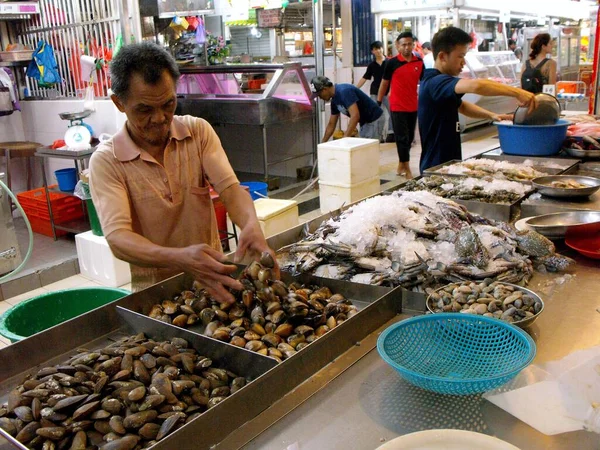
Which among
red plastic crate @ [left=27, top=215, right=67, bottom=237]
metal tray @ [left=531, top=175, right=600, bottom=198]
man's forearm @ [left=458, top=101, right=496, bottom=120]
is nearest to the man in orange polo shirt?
metal tray @ [left=531, top=175, right=600, bottom=198]

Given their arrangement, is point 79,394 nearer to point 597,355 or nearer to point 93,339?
point 93,339

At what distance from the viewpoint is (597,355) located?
1.36 metres

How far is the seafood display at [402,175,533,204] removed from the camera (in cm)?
291

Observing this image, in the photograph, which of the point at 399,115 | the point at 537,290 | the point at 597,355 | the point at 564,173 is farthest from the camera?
the point at 399,115

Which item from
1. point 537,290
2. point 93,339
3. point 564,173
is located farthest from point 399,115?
point 93,339

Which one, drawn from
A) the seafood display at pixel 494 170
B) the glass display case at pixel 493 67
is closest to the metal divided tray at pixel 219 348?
the seafood display at pixel 494 170

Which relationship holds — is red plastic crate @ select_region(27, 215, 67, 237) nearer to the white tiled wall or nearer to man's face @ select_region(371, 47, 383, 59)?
the white tiled wall

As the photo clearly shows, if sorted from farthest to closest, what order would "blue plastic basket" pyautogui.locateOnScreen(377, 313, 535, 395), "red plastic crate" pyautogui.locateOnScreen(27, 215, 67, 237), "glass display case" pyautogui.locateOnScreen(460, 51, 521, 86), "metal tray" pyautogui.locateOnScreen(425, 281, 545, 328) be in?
"glass display case" pyautogui.locateOnScreen(460, 51, 521, 86) < "red plastic crate" pyautogui.locateOnScreen(27, 215, 67, 237) < "metal tray" pyautogui.locateOnScreen(425, 281, 545, 328) < "blue plastic basket" pyautogui.locateOnScreen(377, 313, 535, 395)

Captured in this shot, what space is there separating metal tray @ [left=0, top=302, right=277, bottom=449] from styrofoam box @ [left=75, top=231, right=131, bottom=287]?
3.02 m

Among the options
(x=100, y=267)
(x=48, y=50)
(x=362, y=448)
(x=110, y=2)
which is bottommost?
(x=100, y=267)

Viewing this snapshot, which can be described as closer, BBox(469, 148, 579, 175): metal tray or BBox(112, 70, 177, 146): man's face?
BBox(112, 70, 177, 146): man's face

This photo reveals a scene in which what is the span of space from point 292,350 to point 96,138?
17.8ft

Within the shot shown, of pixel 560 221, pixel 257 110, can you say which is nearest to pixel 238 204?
pixel 560 221

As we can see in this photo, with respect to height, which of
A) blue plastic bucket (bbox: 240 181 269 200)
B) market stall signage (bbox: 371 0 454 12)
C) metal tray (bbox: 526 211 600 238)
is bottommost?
blue plastic bucket (bbox: 240 181 269 200)
